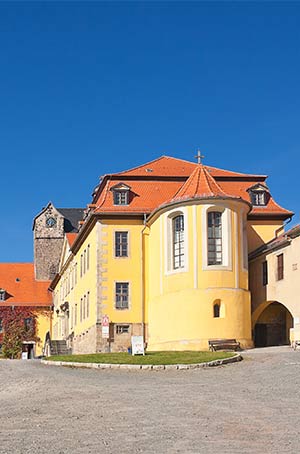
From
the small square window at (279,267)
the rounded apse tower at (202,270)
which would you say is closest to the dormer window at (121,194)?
the rounded apse tower at (202,270)

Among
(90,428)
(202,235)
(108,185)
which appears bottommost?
(90,428)

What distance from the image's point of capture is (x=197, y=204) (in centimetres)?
3825

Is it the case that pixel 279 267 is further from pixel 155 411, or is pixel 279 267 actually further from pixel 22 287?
pixel 22 287

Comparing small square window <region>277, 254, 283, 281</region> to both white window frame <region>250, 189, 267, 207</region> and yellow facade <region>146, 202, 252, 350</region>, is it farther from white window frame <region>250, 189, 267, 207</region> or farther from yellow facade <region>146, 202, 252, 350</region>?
white window frame <region>250, 189, 267, 207</region>

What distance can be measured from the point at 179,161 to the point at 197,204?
11.8 m

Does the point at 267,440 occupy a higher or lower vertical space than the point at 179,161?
lower

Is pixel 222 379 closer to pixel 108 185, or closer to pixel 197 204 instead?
pixel 197 204

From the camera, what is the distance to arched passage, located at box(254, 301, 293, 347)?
41.5 m

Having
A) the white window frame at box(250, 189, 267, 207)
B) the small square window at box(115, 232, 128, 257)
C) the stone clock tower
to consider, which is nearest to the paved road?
the small square window at box(115, 232, 128, 257)

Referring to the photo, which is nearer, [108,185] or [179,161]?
[108,185]

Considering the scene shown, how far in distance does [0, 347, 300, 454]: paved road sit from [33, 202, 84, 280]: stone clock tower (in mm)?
58381

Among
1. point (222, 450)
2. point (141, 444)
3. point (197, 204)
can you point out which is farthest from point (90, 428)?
point (197, 204)

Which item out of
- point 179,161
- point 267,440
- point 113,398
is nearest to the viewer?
point 267,440

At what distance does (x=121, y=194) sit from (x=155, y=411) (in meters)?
29.0
